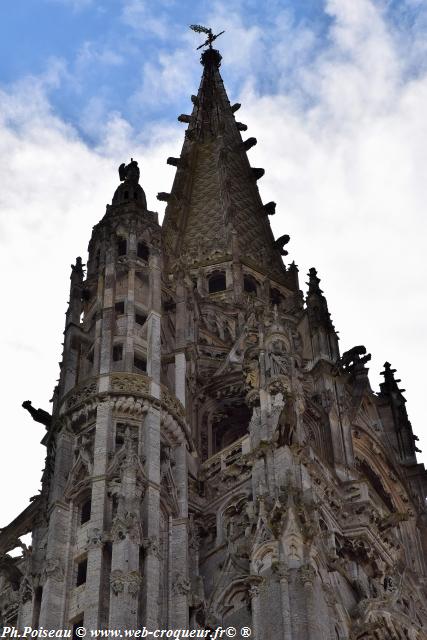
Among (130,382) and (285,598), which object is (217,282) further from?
(285,598)

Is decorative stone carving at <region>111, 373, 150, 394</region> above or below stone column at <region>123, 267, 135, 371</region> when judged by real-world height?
below

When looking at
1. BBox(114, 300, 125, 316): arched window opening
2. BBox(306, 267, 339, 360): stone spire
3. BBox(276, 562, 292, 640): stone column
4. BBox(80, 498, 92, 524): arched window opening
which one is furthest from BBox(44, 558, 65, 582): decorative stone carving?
BBox(306, 267, 339, 360): stone spire

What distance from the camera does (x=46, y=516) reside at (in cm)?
3017

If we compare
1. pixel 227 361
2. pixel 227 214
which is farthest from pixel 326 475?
pixel 227 214

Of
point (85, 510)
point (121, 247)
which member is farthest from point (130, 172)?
point (85, 510)

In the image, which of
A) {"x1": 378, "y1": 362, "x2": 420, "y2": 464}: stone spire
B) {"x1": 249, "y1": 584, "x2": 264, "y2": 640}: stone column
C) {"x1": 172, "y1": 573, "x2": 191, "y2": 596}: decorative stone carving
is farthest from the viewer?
{"x1": 378, "y1": 362, "x2": 420, "y2": 464}: stone spire

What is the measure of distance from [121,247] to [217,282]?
11.8 meters

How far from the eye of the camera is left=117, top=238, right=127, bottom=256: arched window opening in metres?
38.8

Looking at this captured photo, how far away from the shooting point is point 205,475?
114 ft

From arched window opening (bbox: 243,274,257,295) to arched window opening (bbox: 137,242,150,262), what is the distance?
11853 millimetres

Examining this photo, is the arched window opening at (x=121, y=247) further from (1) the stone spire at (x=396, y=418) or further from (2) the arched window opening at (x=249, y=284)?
(1) the stone spire at (x=396, y=418)

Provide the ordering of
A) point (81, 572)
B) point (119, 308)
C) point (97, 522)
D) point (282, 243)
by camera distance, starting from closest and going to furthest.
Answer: point (81, 572)
point (97, 522)
point (119, 308)
point (282, 243)

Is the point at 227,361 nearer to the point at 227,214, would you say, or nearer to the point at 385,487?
the point at 385,487

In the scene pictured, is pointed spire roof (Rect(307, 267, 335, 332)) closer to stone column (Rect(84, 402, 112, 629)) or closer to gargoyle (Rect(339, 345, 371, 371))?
gargoyle (Rect(339, 345, 371, 371))
